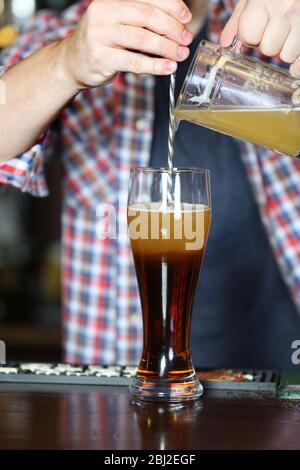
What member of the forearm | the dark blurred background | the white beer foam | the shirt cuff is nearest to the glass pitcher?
the white beer foam

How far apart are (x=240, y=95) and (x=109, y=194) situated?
0.87 m

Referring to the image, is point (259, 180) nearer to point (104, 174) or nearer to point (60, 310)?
point (104, 174)

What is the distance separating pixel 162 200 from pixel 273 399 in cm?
29

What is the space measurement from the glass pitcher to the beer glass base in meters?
0.35

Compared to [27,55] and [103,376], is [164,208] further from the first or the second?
[27,55]

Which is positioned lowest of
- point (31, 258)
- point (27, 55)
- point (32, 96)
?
point (31, 258)

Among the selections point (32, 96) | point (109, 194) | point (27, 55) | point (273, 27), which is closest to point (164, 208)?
point (273, 27)

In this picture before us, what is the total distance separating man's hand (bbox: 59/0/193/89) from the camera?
1170 mm

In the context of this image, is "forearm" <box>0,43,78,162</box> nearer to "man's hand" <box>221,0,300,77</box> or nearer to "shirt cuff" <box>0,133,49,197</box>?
"shirt cuff" <box>0,133,49,197</box>

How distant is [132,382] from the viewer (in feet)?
3.64

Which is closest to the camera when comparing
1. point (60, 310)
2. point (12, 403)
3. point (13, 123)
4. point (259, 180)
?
point (12, 403)

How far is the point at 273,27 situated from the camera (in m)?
1.23

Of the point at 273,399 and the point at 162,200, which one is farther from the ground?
the point at 162,200
